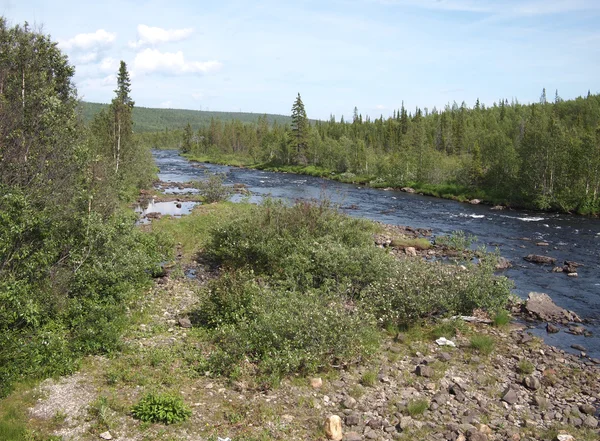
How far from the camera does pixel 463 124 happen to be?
112750 mm

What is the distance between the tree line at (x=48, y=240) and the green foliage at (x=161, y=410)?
293 centimetres

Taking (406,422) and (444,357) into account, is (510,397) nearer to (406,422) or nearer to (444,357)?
(444,357)

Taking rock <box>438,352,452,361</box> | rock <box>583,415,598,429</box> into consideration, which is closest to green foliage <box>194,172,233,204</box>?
rock <box>438,352,452,361</box>

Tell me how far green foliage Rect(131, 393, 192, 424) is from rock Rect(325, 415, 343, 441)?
3211 mm

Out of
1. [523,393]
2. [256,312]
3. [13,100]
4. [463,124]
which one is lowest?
[523,393]

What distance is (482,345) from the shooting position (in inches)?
639

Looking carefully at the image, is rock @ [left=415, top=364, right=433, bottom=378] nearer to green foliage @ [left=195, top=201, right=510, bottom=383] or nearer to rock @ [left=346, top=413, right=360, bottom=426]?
green foliage @ [left=195, top=201, right=510, bottom=383]

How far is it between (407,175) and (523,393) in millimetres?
61392

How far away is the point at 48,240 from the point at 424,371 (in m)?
12.3

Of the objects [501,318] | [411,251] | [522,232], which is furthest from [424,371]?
[522,232]

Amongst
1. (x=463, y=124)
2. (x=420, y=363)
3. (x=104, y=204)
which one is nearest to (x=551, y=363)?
(x=420, y=363)

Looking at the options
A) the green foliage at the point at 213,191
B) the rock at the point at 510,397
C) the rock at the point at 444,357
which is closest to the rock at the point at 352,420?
the rock at the point at 510,397

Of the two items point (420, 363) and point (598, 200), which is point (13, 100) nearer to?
point (420, 363)

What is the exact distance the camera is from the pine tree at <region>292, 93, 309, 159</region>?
101062mm
